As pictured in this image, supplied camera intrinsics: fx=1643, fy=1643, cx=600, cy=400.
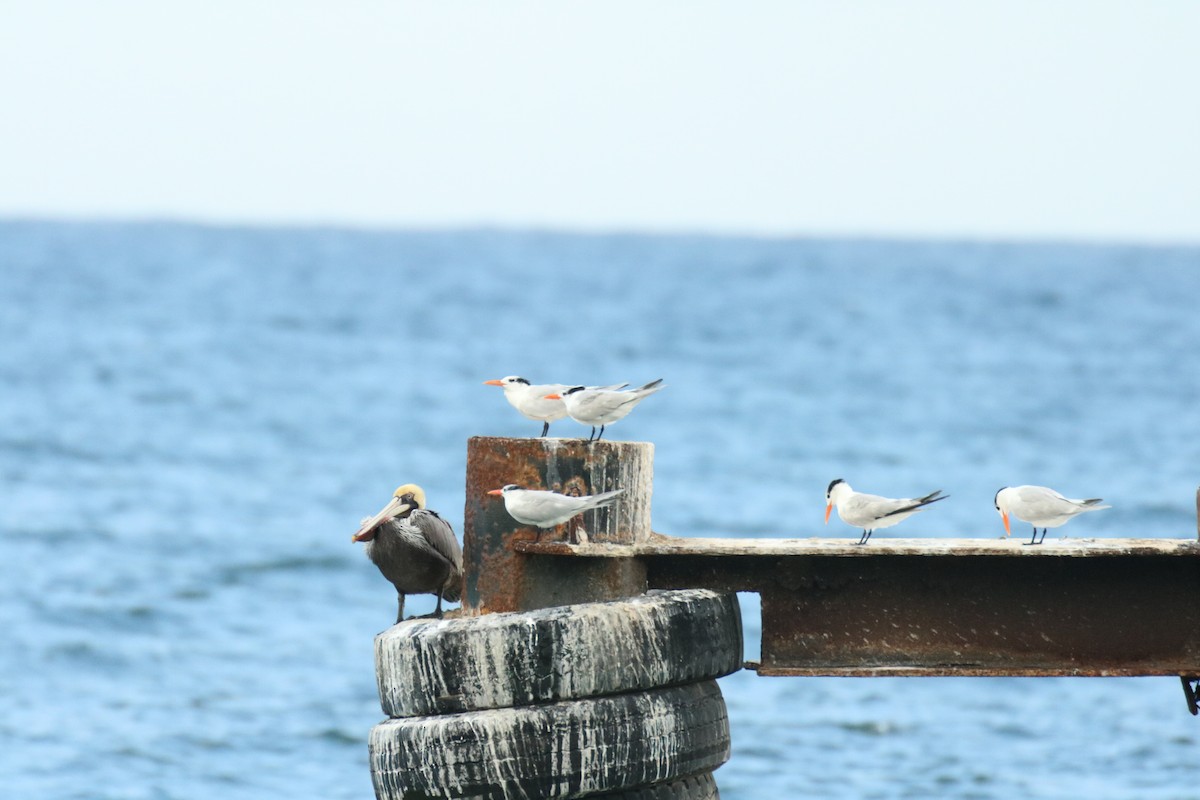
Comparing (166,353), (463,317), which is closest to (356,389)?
(166,353)

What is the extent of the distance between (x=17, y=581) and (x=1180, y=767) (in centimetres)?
1362

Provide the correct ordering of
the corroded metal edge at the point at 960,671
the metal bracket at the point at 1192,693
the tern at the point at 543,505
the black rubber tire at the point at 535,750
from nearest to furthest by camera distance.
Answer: the black rubber tire at the point at 535,750 → the tern at the point at 543,505 → the corroded metal edge at the point at 960,671 → the metal bracket at the point at 1192,693

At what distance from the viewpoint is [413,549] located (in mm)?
6141

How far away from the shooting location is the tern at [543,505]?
555 centimetres

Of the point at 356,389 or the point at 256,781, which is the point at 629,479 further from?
the point at 356,389

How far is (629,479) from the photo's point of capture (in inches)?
231

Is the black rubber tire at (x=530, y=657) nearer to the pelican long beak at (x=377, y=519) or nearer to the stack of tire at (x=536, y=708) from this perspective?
the stack of tire at (x=536, y=708)

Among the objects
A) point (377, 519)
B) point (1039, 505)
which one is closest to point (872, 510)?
point (1039, 505)

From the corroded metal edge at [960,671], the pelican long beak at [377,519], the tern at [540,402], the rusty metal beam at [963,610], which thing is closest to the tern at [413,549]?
the pelican long beak at [377,519]

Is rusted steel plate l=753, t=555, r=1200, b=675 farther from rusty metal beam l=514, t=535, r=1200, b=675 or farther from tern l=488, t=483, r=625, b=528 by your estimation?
tern l=488, t=483, r=625, b=528

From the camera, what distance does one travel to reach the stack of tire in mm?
Result: 5301

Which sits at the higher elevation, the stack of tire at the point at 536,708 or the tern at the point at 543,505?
the tern at the point at 543,505

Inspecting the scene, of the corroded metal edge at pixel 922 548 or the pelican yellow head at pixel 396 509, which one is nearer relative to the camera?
the corroded metal edge at pixel 922 548

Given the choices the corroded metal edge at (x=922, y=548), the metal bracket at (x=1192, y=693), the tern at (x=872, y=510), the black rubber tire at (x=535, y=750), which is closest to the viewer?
the black rubber tire at (x=535, y=750)
